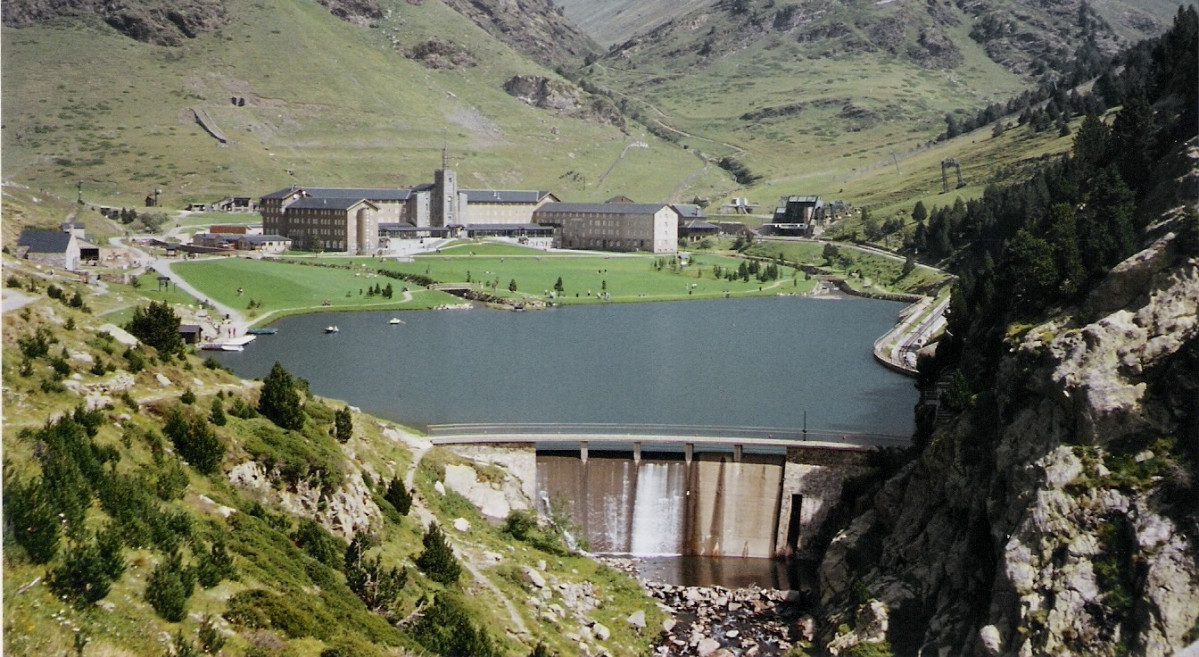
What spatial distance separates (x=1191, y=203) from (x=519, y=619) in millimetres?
27596

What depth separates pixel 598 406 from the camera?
2525 inches

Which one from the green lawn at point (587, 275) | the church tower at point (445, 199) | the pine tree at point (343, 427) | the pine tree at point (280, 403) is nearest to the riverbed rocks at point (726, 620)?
the pine tree at point (343, 427)

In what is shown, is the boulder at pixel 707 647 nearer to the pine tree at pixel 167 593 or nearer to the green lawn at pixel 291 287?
the pine tree at pixel 167 593

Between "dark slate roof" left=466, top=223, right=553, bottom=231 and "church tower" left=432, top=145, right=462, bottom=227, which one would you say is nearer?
"dark slate roof" left=466, top=223, right=553, bottom=231

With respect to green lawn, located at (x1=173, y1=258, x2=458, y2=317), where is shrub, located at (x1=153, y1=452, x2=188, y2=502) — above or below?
above

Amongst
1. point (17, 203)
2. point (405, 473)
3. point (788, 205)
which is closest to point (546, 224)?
point (788, 205)

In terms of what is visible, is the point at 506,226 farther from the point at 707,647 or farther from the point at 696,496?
the point at 707,647

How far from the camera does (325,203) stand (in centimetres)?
15612

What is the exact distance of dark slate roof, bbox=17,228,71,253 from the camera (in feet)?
295

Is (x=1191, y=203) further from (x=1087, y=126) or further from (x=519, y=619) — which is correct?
(x=1087, y=126)

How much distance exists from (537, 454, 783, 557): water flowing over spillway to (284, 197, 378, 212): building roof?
110851 millimetres

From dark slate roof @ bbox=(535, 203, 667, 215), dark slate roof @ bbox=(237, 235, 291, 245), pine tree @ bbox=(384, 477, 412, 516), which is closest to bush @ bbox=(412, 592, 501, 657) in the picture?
pine tree @ bbox=(384, 477, 412, 516)

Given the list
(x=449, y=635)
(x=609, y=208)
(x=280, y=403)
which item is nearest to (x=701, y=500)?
(x=280, y=403)

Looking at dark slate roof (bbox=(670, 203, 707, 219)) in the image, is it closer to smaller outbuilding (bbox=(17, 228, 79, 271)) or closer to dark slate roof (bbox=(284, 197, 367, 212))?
dark slate roof (bbox=(284, 197, 367, 212))
